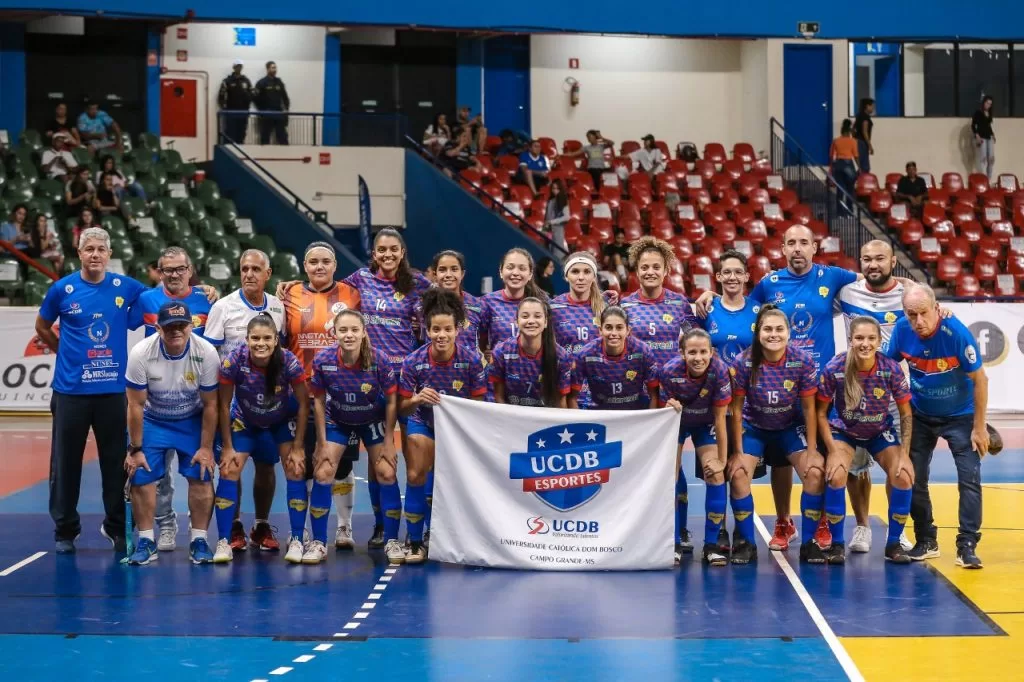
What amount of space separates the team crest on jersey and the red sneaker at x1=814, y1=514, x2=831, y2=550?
1556 mm

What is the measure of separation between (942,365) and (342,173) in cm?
1617

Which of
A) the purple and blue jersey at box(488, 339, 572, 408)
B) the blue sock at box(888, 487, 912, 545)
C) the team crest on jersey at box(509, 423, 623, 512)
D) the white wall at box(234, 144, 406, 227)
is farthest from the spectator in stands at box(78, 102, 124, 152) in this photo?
the blue sock at box(888, 487, 912, 545)

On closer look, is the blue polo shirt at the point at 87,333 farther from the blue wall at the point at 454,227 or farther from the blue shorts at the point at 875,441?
the blue wall at the point at 454,227

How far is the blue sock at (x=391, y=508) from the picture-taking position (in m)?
9.36

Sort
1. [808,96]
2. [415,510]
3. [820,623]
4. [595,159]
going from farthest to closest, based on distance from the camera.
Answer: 1. [808,96]
2. [595,159]
3. [415,510]
4. [820,623]

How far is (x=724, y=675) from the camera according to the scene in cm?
664

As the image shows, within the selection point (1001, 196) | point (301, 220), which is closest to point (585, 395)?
point (301, 220)

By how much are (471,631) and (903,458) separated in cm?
332

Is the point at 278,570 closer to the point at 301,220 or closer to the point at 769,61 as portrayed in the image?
the point at 301,220

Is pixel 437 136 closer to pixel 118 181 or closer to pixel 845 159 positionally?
pixel 118 181

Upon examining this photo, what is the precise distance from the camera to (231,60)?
84.2 ft

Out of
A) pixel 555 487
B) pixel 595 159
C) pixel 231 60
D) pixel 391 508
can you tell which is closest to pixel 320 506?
pixel 391 508

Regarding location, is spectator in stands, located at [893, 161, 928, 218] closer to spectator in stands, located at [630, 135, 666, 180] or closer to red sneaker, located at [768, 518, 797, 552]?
spectator in stands, located at [630, 135, 666, 180]

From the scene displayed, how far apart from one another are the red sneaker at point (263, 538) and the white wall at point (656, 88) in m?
19.0
